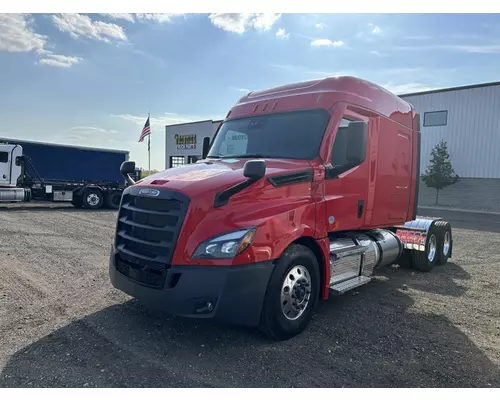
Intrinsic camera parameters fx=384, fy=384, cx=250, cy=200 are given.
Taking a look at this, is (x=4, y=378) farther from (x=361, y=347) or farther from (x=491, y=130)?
(x=491, y=130)

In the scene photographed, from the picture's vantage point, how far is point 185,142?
36.6 meters

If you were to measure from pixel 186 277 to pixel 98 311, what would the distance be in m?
1.88

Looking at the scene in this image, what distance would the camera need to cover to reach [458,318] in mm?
4988

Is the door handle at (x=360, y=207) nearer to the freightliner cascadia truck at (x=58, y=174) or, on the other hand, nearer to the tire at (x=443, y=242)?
the tire at (x=443, y=242)

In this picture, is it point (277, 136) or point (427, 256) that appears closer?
point (277, 136)

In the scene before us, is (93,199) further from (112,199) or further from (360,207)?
(360,207)

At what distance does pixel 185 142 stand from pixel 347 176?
108ft

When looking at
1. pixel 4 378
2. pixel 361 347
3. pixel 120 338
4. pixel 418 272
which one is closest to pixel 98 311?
pixel 120 338

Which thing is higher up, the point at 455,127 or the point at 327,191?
the point at 455,127

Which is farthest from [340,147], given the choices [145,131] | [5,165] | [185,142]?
[185,142]

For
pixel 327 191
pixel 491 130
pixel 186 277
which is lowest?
pixel 186 277

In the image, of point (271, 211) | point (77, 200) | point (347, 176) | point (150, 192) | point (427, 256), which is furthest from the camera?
point (77, 200)

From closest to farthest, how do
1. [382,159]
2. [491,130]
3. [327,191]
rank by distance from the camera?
1. [327,191]
2. [382,159]
3. [491,130]

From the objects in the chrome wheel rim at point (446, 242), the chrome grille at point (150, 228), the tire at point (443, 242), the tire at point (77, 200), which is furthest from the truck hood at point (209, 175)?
the tire at point (77, 200)
